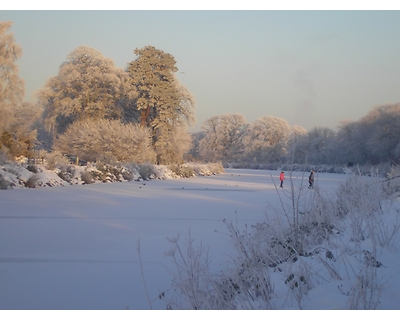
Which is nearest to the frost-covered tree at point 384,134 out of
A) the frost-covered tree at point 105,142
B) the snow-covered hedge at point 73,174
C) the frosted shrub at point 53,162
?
the snow-covered hedge at point 73,174

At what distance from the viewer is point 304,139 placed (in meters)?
60.7

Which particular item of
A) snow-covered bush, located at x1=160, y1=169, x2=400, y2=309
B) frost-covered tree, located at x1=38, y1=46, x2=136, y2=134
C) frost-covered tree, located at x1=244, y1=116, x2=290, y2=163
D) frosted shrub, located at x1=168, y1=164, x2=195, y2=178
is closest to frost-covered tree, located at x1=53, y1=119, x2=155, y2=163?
frosted shrub, located at x1=168, y1=164, x2=195, y2=178

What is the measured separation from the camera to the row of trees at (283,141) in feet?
151

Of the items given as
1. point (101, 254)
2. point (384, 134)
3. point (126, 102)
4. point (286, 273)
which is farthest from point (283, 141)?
point (286, 273)

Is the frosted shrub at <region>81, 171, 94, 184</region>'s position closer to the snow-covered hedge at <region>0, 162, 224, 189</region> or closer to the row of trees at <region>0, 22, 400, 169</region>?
the snow-covered hedge at <region>0, 162, 224, 189</region>

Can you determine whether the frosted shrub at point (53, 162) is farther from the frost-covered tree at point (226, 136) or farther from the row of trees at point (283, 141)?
the frost-covered tree at point (226, 136)

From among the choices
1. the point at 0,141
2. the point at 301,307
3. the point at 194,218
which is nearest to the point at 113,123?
the point at 0,141

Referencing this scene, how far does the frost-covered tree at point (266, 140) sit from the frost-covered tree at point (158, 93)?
3201 centimetres

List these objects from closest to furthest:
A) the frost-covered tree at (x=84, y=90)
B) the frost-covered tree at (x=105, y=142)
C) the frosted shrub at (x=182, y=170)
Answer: the frost-covered tree at (x=105, y=142), the frosted shrub at (x=182, y=170), the frost-covered tree at (x=84, y=90)

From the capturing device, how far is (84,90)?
31297 millimetres

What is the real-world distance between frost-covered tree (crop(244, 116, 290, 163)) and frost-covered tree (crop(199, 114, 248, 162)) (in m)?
1.32

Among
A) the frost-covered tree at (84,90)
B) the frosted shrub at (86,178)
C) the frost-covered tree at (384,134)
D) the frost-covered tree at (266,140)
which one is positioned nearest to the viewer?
the frosted shrub at (86,178)

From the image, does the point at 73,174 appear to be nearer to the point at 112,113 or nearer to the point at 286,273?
the point at 112,113

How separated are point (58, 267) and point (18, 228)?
9.11 ft
